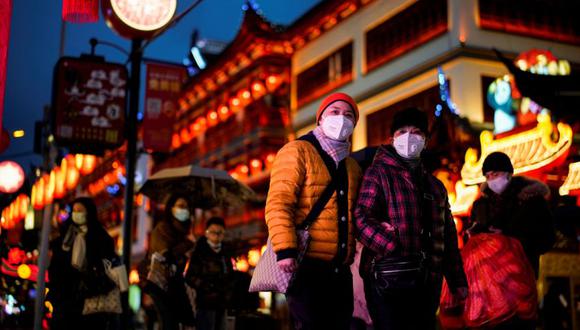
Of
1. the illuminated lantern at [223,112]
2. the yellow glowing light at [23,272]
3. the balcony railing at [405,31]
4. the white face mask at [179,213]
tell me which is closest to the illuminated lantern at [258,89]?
the illuminated lantern at [223,112]

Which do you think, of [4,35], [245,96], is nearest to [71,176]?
[245,96]

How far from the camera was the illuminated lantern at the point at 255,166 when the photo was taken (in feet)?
110

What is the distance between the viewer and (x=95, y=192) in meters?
61.2

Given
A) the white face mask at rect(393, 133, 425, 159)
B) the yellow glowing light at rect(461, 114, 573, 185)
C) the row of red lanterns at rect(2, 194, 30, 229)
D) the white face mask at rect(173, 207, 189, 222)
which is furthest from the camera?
the row of red lanterns at rect(2, 194, 30, 229)

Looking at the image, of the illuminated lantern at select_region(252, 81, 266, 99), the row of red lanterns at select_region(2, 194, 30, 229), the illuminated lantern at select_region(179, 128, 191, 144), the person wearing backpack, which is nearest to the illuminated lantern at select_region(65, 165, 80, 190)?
the row of red lanterns at select_region(2, 194, 30, 229)

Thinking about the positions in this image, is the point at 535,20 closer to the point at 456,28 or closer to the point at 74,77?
the point at 456,28

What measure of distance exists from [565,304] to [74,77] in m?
14.2

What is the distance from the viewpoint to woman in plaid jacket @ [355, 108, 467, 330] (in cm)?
432

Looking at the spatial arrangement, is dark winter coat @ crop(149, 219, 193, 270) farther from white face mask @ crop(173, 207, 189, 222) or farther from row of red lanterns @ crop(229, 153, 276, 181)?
row of red lanterns @ crop(229, 153, 276, 181)

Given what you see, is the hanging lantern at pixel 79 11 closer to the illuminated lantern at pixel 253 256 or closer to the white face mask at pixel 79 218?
the white face mask at pixel 79 218

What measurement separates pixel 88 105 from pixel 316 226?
10523 millimetres

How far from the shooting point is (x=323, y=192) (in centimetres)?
452

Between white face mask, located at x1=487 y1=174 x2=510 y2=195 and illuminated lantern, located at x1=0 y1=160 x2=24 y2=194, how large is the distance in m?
18.9

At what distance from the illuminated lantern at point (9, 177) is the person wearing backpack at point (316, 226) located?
63.4ft
